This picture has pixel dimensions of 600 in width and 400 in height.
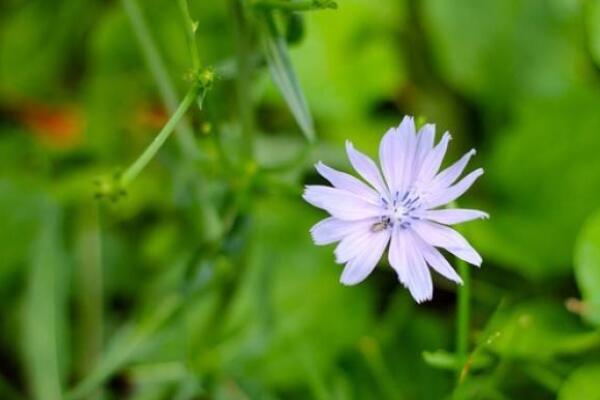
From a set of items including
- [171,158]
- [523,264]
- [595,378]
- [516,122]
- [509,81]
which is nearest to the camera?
[595,378]

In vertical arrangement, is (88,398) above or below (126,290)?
below

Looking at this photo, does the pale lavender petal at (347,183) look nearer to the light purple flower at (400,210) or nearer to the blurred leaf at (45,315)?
the light purple flower at (400,210)

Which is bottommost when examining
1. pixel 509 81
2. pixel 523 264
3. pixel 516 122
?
pixel 523 264

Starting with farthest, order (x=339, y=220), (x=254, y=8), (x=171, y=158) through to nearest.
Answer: (x=171, y=158), (x=254, y=8), (x=339, y=220)

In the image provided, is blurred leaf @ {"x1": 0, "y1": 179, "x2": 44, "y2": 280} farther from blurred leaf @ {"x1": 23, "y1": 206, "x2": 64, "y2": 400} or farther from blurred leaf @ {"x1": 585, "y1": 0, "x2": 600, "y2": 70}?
blurred leaf @ {"x1": 585, "y1": 0, "x2": 600, "y2": 70}

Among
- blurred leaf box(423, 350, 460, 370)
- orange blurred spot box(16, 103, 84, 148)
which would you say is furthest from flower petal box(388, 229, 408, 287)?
orange blurred spot box(16, 103, 84, 148)

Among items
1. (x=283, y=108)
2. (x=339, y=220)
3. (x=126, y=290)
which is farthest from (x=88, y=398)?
(x=339, y=220)

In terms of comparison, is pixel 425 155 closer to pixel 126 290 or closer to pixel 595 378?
pixel 595 378
